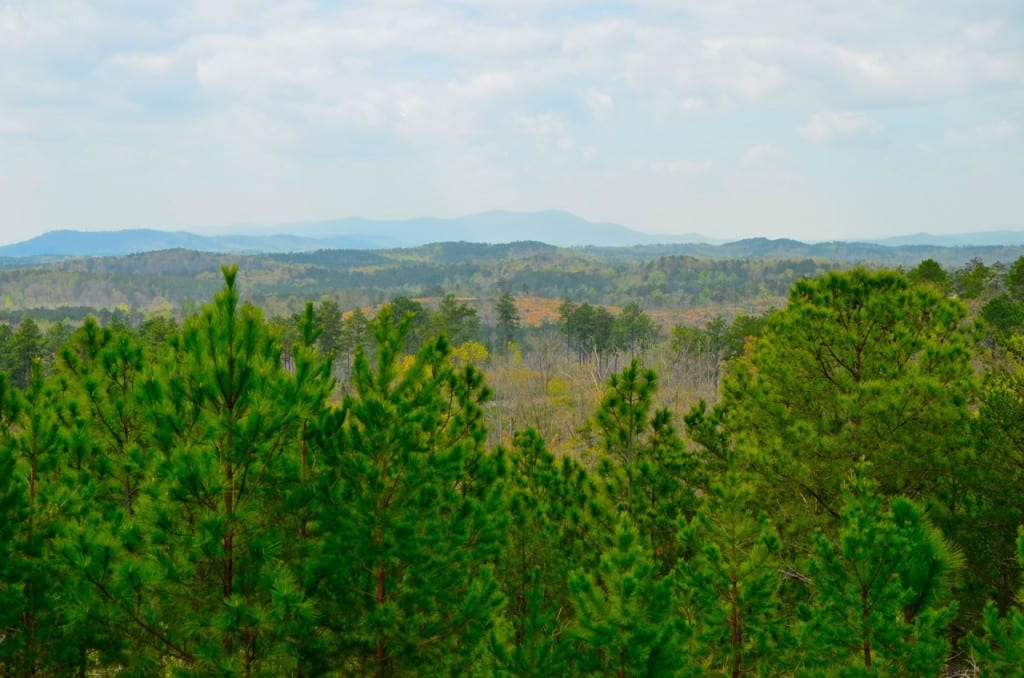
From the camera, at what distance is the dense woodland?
5617 mm

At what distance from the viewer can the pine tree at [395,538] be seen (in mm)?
6867

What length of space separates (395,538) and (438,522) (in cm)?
59

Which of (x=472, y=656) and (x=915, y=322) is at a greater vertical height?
(x=915, y=322)

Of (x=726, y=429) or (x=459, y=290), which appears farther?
(x=459, y=290)

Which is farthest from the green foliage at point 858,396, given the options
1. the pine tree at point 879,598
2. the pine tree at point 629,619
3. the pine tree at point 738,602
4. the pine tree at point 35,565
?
the pine tree at point 35,565

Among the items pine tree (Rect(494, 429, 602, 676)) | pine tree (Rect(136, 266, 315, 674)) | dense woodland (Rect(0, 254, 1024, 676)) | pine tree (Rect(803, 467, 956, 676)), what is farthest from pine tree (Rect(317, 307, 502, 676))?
pine tree (Rect(803, 467, 956, 676))

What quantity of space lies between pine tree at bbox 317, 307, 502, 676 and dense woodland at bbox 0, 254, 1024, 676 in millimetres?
30

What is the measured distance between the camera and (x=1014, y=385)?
35.8ft

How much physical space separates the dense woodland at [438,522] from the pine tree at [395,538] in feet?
0.10

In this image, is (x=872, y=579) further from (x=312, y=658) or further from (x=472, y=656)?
(x=312, y=658)

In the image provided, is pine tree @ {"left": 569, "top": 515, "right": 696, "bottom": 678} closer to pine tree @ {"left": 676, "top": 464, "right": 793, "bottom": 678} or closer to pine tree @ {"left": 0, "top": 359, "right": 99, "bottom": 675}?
pine tree @ {"left": 676, "top": 464, "right": 793, "bottom": 678}

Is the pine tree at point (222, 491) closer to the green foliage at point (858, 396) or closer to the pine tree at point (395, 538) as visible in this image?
the pine tree at point (395, 538)

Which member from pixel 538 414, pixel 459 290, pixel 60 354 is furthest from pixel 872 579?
pixel 459 290

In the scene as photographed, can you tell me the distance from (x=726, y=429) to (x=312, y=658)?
30.6 feet
